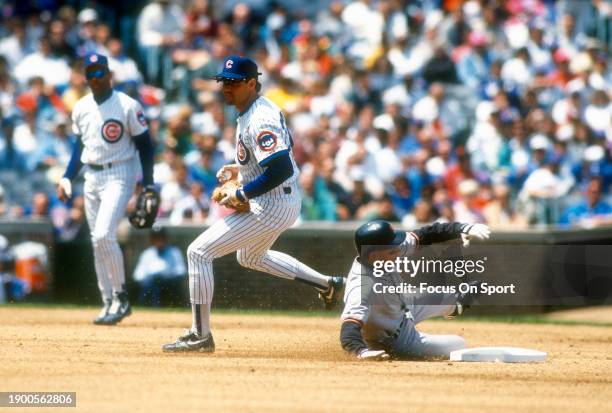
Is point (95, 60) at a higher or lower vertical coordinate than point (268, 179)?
higher

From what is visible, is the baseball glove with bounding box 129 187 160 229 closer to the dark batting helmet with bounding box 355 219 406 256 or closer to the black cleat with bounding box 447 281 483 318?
the dark batting helmet with bounding box 355 219 406 256

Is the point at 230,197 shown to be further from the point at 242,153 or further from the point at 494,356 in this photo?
the point at 494,356

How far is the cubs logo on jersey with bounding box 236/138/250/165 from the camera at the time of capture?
27.6 feet

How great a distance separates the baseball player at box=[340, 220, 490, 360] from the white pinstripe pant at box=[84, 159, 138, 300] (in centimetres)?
287

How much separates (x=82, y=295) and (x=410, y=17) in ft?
22.2

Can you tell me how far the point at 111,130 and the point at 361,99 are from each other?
6558mm

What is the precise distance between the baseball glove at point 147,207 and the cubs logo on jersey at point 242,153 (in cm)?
230

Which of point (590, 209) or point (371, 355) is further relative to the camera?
point (590, 209)

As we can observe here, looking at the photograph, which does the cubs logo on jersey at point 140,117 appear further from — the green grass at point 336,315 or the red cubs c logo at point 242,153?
the green grass at point 336,315

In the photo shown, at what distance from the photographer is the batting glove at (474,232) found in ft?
25.9

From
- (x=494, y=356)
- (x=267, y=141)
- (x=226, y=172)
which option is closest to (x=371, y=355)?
(x=494, y=356)

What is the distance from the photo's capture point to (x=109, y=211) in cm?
1042

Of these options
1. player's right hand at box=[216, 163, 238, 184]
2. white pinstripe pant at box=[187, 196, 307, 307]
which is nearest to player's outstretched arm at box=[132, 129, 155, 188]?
player's right hand at box=[216, 163, 238, 184]

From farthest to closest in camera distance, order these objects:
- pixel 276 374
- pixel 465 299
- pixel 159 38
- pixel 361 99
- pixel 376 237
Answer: pixel 159 38
pixel 361 99
pixel 465 299
pixel 376 237
pixel 276 374
